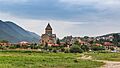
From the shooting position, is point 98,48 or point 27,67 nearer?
point 27,67

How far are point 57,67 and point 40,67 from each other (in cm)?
302

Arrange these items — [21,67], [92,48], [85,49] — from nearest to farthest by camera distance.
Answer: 1. [21,67]
2. [85,49]
3. [92,48]

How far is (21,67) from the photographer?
47.4 metres

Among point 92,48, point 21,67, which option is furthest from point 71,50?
point 21,67

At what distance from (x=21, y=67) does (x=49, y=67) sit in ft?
17.3

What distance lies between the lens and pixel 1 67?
4312 centimetres

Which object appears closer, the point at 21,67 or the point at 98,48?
the point at 21,67

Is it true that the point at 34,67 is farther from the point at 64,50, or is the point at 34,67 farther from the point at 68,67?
the point at 64,50

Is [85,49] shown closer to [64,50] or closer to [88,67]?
[64,50]

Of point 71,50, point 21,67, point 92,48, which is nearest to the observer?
point 21,67

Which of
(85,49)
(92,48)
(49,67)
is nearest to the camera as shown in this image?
(49,67)

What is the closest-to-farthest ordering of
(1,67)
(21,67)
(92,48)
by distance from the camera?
(1,67)
(21,67)
(92,48)

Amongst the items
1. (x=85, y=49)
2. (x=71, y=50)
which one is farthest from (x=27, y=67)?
(x=85, y=49)

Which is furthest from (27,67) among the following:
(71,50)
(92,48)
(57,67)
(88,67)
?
(92,48)
